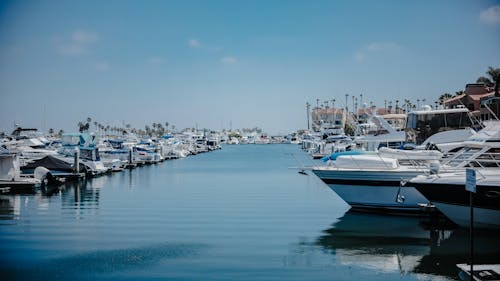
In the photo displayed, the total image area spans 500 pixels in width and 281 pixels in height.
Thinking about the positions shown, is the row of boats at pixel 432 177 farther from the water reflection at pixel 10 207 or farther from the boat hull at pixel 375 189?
the water reflection at pixel 10 207

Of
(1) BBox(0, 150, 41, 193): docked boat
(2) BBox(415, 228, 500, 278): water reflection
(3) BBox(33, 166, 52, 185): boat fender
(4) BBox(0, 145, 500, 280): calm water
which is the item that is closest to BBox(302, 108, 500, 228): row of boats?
(2) BBox(415, 228, 500, 278): water reflection

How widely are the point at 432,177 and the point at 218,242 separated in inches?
336

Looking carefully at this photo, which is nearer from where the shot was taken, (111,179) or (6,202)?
(6,202)

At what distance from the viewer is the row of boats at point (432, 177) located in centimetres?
1845

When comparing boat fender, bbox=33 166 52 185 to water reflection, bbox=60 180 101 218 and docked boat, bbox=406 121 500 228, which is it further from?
docked boat, bbox=406 121 500 228

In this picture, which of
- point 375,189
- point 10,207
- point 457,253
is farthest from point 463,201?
point 10,207

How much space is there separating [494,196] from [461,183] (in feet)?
3.79

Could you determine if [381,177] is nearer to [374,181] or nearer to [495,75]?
[374,181]

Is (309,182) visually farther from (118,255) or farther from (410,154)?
(118,255)

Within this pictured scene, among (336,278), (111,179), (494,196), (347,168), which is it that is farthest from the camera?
(111,179)

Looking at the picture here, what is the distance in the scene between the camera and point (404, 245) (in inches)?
717

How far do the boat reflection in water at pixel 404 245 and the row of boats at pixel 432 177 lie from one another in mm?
885

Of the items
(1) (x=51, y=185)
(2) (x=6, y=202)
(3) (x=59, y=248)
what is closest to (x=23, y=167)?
(1) (x=51, y=185)

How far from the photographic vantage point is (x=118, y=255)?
1662 centimetres
